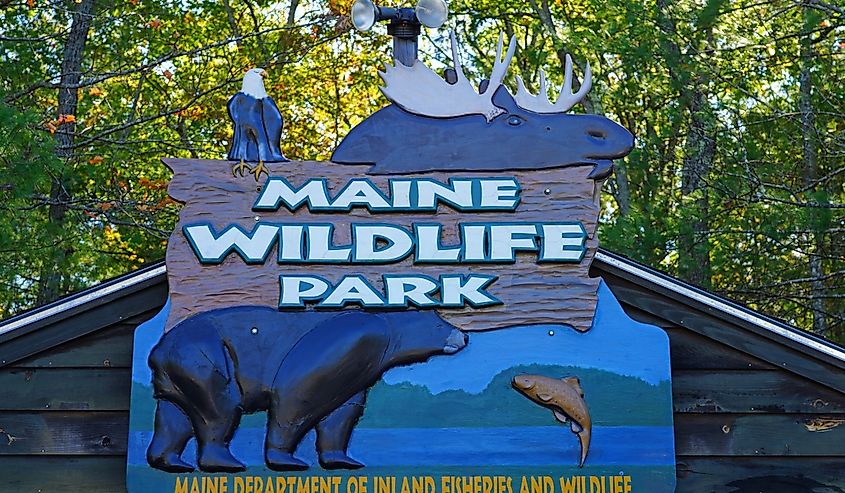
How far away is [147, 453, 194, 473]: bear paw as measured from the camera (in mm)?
5160

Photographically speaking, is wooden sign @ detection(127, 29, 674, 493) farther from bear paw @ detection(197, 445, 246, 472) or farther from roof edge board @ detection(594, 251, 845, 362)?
roof edge board @ detection(594, 251, 845, 362)

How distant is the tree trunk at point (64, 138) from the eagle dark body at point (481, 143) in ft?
22.9

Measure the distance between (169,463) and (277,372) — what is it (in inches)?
25.9

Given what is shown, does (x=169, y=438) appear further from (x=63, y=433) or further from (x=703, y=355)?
(x=703, y=355)

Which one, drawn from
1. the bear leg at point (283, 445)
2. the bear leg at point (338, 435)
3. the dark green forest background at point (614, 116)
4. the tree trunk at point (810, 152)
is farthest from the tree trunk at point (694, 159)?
the bear leg at point (283, 445)

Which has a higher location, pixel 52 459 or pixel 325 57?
pixel 325 57

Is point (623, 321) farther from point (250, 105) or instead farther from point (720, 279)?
point (720, 279)

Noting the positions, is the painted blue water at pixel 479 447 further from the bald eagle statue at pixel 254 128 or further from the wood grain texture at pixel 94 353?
the bald eagle statue at pixel 254 128

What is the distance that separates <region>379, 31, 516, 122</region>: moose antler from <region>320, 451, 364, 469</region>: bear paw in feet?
5.91

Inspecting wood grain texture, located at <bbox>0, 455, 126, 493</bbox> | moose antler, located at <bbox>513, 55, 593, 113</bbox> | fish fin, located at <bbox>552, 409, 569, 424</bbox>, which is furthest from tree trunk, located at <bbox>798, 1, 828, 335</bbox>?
wood grain texture, located at <bbox>0, 455, 126, 493</bbox>

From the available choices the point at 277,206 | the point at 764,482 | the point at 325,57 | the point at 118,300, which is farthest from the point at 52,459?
the point at 325,57

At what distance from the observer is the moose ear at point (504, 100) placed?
573cm

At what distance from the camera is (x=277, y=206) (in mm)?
5523

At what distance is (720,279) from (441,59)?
747 cm
